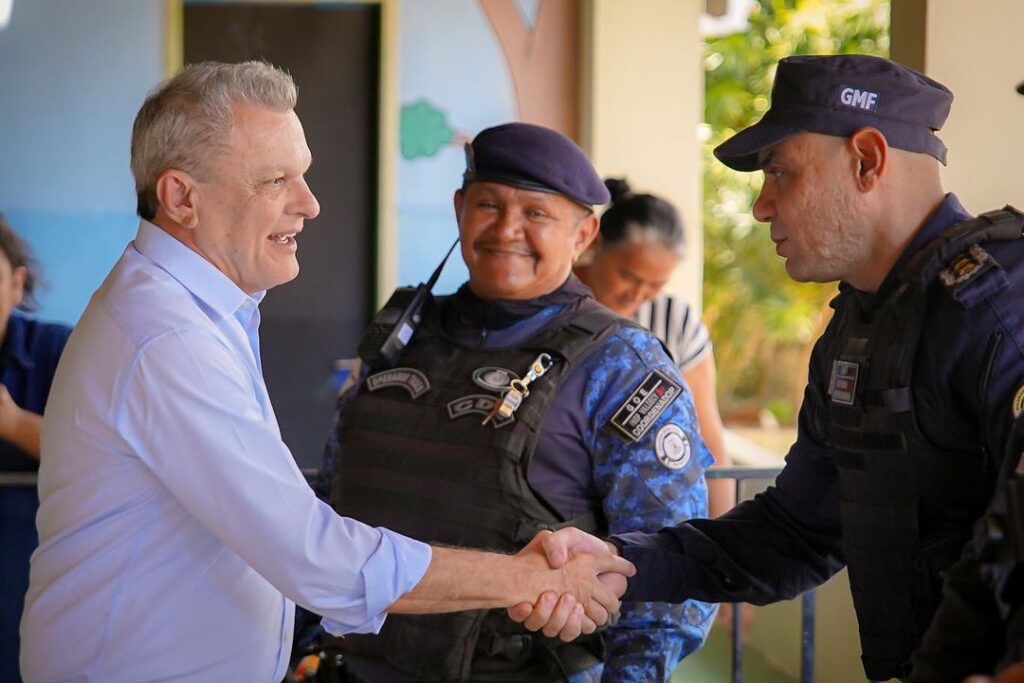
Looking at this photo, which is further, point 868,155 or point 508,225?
point 508,225

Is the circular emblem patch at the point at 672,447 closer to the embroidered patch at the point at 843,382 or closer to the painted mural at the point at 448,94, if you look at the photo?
the embroidered patch at the point at 843,382

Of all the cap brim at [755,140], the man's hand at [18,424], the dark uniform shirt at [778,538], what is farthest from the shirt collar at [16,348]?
the cap brim at [755,140]

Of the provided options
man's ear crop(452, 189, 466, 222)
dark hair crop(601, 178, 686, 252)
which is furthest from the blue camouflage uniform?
dark hair crop(601, 178, 686, 252)

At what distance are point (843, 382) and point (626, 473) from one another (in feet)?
1.75

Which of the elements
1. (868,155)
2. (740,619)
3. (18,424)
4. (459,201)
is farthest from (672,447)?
(18,424)

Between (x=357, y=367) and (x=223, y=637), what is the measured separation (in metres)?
1.17

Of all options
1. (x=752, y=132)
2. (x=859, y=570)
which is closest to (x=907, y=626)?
(x=859, y=570)

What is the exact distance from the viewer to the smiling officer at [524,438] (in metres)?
2.60

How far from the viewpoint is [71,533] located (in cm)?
206

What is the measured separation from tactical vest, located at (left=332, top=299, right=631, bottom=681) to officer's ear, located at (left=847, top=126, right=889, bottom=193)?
2.23 ft

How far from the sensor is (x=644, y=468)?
2.57 m

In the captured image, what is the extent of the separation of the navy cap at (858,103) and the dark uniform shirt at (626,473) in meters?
0.57

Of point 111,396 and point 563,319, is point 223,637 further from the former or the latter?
point 563,319

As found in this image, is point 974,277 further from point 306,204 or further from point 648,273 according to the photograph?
point 648,273
